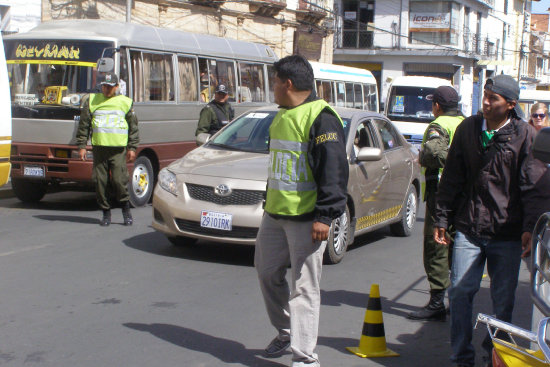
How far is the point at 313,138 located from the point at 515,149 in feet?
3.83

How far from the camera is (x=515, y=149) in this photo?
14.6 ft

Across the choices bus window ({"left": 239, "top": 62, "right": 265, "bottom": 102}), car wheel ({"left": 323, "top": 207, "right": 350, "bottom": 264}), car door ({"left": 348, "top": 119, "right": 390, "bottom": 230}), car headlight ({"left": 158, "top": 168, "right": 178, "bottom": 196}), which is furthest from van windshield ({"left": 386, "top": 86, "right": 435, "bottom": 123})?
car headlight ({"left": 158, "top": 168, "right": 178, "bottom": 196})

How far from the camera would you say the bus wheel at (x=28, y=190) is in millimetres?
11938

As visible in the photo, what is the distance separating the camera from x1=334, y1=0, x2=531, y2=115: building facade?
45.7 meters

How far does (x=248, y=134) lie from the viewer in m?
8.97

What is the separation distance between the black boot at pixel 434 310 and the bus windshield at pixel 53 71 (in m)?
6.76

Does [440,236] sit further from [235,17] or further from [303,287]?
[235,17]

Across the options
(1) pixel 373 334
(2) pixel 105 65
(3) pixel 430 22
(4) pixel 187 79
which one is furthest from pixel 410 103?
(3) pixel 430 22

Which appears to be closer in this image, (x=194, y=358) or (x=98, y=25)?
(x=194, y=358)

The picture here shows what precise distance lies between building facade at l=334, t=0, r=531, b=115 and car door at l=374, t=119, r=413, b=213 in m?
34.6

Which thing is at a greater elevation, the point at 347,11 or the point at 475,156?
the point at 347,11

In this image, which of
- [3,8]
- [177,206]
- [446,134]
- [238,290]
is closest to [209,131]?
[177,206]

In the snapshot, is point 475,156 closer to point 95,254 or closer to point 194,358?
point 194,358

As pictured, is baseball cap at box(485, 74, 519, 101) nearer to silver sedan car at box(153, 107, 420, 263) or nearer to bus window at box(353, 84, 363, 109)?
silver sedan car at box(153, 107, 420, 263)
